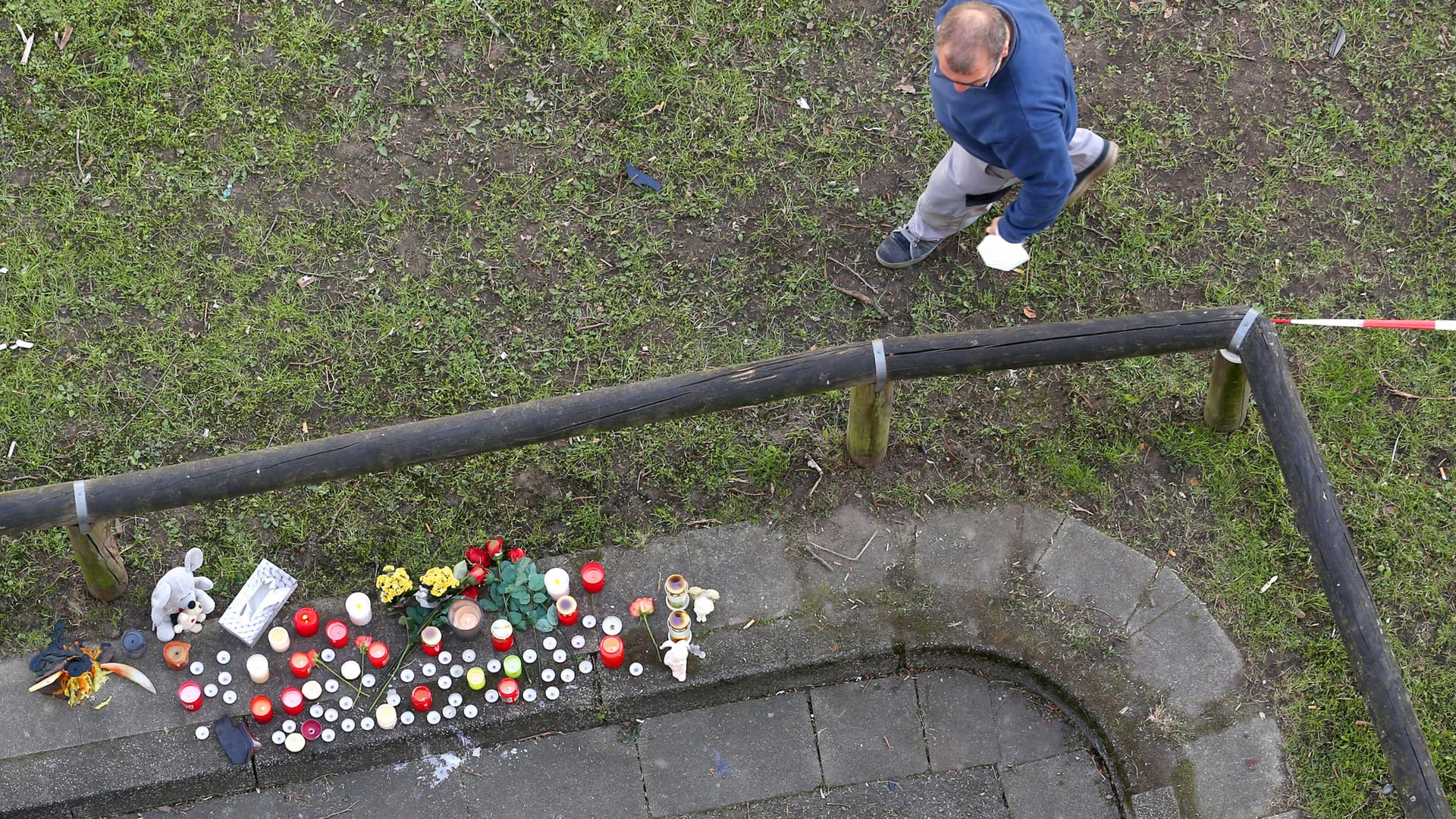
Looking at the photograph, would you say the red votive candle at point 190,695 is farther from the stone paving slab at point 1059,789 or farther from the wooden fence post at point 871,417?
the stone paving slab at point 1059,789

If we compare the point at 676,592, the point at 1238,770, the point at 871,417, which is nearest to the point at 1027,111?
the point at 871,417

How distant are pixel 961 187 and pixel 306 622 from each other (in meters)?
2.72

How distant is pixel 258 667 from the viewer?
13.0 feet

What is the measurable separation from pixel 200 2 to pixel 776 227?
2616 mm

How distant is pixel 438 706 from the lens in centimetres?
402

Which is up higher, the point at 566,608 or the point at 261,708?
the point at 566,608

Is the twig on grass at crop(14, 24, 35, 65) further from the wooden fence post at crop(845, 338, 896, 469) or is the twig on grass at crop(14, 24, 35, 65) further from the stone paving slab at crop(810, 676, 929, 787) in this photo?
the stone paving slab at crop(810, 676, 929, 787)

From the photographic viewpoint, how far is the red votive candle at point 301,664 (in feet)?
13.1

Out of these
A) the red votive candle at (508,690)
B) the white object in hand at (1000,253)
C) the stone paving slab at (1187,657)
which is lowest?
the stone paving slab at (1187,657)

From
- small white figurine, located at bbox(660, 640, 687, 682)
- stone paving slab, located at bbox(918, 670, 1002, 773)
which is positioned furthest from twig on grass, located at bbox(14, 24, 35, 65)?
stone paving slab, located at bbox(918, 670, 1002, 773)

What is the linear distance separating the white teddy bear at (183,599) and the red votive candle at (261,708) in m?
0.34

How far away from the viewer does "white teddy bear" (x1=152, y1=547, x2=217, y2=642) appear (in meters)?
3.94

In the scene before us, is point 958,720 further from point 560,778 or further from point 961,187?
point 961,187

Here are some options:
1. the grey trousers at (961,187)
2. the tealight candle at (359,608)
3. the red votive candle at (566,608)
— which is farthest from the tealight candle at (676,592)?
Answer: the grey trousers at (961,187)
